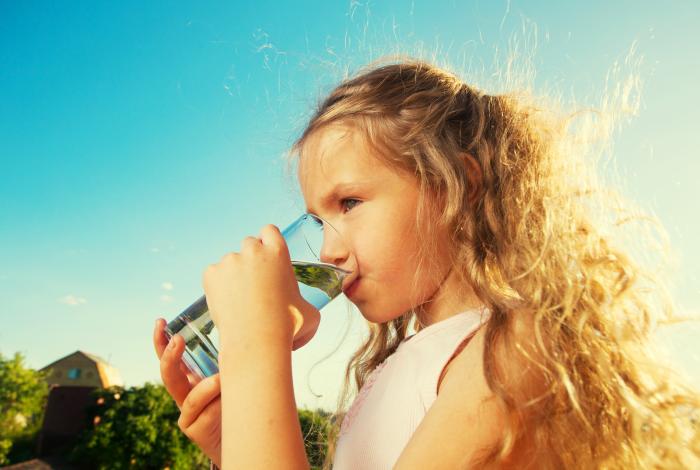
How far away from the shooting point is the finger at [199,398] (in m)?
1.29

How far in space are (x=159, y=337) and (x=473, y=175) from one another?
1.17m

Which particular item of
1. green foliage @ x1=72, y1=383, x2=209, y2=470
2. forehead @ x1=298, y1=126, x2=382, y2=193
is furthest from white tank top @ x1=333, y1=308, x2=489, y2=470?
green foliage @ x1=72, y1=383, x2=209, y2=470

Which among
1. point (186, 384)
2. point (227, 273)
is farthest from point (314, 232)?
point (186, 384)

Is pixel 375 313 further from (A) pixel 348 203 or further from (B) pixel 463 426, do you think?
(B) pixel 463 426

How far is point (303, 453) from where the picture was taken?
3.38 feet

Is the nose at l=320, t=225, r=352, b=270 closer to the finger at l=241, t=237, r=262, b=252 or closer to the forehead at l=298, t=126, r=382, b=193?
the forehead at l=298, t=126, r=382, b=193

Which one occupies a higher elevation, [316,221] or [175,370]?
[316,221]

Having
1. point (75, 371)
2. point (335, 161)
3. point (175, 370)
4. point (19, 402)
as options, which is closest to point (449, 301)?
point (335, 161)

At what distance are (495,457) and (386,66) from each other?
175 centimetres

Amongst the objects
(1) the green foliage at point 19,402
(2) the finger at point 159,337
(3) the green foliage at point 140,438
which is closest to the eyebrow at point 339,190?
(2) the finger at point 159,337

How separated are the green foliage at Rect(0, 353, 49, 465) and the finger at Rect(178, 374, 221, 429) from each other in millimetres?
35043

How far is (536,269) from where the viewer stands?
138 centimetres

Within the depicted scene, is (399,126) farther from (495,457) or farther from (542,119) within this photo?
(495,457)

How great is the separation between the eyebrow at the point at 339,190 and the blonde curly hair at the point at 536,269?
172 millimetres
